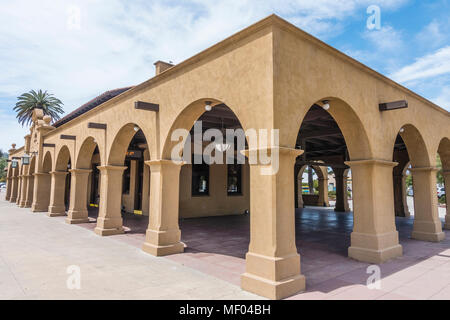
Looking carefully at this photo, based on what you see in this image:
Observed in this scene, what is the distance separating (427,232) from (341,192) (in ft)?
35.2

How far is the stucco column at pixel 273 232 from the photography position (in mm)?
4625

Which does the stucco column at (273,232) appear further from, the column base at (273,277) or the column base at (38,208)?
the column base at (38,208)

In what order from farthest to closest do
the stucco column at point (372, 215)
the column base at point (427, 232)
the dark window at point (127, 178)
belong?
the dark window at point (127, 178) < the column base at point (427, 232) < the stucco column at point (372, 215)

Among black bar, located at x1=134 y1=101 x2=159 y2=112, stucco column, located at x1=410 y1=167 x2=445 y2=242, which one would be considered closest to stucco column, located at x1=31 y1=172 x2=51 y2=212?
black bar, located at x1=134 y1=101 x2=159 y2=112

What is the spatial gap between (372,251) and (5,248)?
9303 mm

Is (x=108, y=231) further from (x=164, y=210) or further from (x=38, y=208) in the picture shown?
(x=38, y=208)

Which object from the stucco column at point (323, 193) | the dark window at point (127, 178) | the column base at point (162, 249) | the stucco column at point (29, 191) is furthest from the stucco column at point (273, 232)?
the stucco column at point (29, 191)

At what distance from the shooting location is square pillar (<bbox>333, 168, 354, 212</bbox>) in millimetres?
19702

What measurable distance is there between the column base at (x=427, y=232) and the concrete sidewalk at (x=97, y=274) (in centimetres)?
772

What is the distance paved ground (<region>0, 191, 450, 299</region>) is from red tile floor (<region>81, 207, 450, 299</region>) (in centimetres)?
1

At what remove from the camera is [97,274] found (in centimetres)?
569

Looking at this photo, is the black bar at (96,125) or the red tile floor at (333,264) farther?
the black bar at (96,125)
